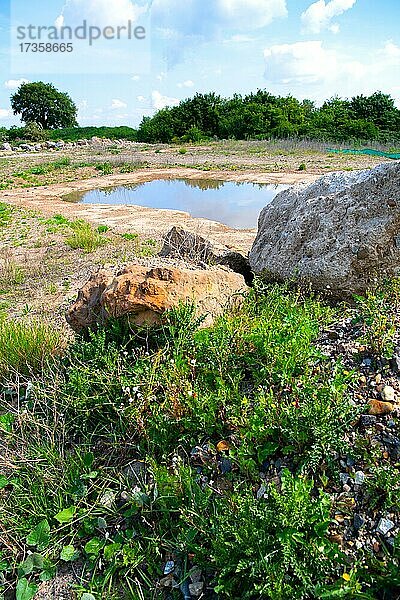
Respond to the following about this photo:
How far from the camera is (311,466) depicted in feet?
8.87

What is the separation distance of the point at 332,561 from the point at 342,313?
7.40 feet

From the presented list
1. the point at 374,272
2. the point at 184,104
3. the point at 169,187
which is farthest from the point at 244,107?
the point at 374,272

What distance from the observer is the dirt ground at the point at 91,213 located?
311 inches

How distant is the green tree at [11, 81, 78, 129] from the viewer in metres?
70.2

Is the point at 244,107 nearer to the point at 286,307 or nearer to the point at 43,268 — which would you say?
the point at 43,268

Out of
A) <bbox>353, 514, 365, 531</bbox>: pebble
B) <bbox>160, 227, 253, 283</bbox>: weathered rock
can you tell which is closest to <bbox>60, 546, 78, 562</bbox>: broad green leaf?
<bbox>353, 514, 365, 531</bbox>: pebble

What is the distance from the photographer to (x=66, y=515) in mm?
2990

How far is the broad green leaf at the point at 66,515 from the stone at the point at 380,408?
1.85m

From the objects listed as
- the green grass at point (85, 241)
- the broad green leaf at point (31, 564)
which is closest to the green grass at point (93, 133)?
the green grass at point (85, 241)

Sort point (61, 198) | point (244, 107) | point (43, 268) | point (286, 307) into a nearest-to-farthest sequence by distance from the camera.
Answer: point (286, 307), point (43, 268), point (61, 198), point (244, 107)

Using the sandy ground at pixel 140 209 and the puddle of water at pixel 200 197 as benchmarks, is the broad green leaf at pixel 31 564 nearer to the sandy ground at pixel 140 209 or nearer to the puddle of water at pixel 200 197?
the sandy ground at pixel 140 209

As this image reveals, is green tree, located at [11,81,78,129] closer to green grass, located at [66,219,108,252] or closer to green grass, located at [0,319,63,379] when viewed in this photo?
green grass, located at [66,219,108,252]

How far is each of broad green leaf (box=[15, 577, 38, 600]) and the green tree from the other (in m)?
75.0

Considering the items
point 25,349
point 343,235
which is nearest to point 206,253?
point 343,235
